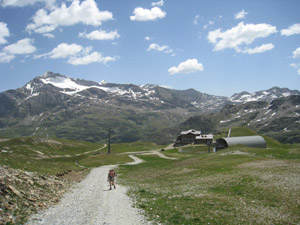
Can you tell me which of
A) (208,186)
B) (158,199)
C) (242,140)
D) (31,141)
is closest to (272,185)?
(208,186)

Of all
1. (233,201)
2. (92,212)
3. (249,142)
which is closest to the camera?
(92,212)

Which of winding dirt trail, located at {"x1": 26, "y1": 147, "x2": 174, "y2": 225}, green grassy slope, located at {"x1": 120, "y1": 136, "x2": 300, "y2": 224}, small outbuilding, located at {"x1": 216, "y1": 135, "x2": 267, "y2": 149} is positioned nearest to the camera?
green grassy slope, located at {"x1": 120, "y1": 136, "x2": 300, "y2": 224}

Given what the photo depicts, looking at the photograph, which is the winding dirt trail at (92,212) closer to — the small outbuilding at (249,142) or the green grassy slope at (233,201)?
the green grassy slope at (233,201)

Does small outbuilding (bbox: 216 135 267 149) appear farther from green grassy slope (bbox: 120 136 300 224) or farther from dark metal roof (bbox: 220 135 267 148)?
green grassy slope (bbox: 120 136 300 224)

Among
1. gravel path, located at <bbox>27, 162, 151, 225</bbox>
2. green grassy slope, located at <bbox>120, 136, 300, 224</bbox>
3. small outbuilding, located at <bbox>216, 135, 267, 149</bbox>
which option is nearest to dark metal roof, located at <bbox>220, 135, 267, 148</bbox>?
small outbuilding, located at <bbox>216, 135, 267, 149</bbox>

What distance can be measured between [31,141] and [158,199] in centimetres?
15752

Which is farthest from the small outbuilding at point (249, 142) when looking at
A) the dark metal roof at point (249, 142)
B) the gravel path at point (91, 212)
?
the gravel path at point (91, 212)

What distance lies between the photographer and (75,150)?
182 metres

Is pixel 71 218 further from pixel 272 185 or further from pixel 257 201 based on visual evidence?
pixel 272 185

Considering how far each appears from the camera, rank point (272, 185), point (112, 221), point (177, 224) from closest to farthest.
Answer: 1. point (177, 224)
2. point (112, 221)
3. point (272, 185)

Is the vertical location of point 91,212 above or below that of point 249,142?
above

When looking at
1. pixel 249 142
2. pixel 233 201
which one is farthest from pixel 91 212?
pixel 249 142

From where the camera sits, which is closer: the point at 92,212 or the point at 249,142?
the point at 92,212

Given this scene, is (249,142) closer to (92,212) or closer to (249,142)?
(249,142)
